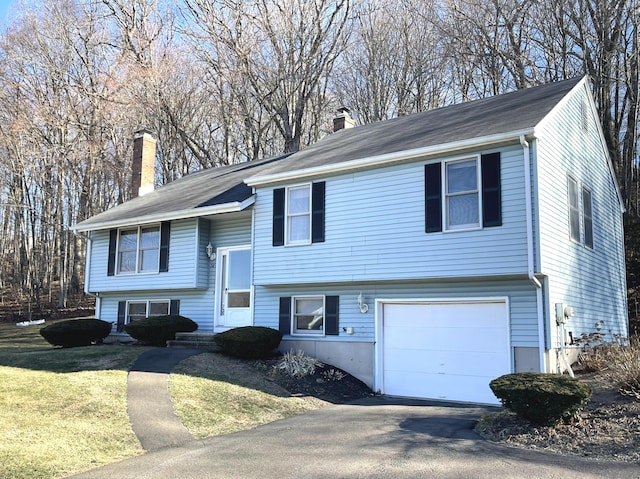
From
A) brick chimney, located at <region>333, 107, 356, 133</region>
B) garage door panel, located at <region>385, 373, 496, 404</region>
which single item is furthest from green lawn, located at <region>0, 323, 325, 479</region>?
brick chimney, located at <region>333, 107, 356, 133</region>

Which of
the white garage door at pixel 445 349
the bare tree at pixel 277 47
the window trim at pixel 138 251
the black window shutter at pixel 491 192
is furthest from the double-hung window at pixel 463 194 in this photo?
the bare tree at pixel 277 47

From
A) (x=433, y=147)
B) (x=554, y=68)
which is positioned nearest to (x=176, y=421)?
(x=433, y=147)

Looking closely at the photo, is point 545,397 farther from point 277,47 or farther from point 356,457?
point 277,47

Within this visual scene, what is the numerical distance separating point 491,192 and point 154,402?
24.8 ft

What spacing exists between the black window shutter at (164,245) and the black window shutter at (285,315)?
4375mm

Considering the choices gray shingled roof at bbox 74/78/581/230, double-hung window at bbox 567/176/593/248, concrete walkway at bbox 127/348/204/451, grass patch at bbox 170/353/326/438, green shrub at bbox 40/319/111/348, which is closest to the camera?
concrete walkway at bbox 127/348/204/451

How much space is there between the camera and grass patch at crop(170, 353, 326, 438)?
31.1 ft

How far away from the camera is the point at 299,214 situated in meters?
14.6

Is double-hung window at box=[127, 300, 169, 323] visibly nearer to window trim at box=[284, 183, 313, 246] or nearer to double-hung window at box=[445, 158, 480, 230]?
window trim at box=[284, 183, 313, 246]

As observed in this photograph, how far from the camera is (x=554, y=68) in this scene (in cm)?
2364

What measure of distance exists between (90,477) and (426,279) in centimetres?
785

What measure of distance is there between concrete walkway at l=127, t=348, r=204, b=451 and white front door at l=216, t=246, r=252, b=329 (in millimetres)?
2452

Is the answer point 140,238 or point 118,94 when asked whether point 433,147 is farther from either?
point 118,94

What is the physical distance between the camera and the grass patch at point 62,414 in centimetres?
706
